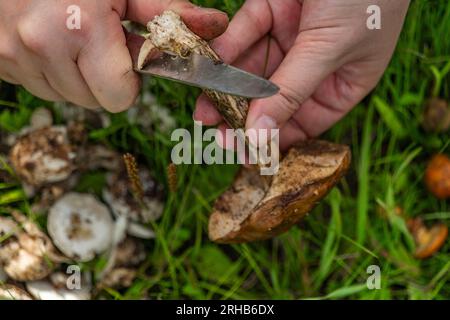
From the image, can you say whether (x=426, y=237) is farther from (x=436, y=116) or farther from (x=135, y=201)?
(x=135, y=201)

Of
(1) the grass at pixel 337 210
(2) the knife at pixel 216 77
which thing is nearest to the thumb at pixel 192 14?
(2) the knife at pixel 216 77


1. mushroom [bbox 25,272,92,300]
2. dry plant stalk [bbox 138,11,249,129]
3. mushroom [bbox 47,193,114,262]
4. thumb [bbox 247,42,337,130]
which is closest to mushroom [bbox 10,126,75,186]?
mushroom [bbox 47,193,114,262]

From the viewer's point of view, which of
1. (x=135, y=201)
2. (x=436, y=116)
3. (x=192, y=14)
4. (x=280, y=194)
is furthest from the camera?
(x=436, y=116)

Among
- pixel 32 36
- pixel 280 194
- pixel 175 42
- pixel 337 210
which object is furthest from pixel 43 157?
pixel 337 210

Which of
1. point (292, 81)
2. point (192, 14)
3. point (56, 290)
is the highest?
point (192, 14)

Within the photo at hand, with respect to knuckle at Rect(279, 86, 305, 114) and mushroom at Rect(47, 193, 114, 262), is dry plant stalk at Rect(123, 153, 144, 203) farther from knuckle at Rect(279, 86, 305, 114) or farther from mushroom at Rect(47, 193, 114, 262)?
knuckle at Rect(279, 86, 305, 114)

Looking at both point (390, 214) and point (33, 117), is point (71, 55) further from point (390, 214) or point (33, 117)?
point (390, 214)
